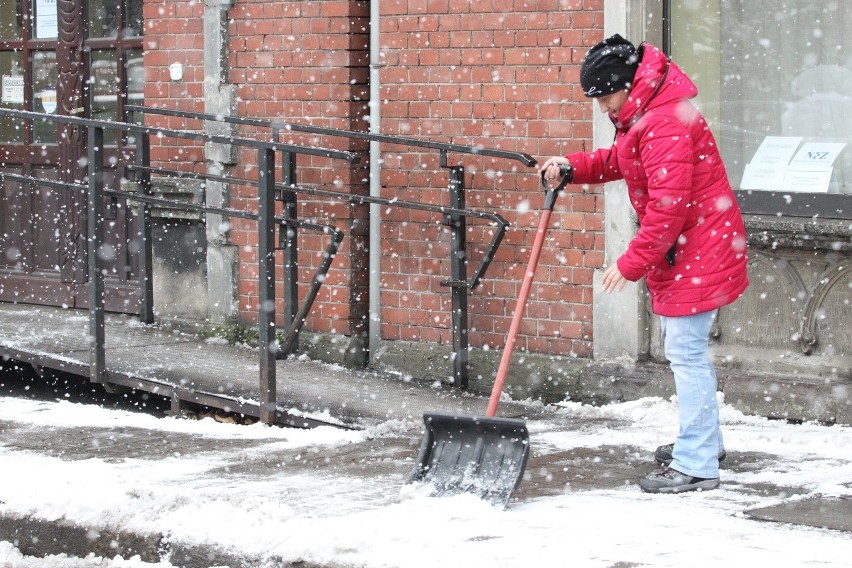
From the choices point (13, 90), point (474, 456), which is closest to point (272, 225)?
point (474, 456)

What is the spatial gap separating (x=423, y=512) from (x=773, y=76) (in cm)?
341

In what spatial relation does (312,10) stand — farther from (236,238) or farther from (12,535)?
(12,535)

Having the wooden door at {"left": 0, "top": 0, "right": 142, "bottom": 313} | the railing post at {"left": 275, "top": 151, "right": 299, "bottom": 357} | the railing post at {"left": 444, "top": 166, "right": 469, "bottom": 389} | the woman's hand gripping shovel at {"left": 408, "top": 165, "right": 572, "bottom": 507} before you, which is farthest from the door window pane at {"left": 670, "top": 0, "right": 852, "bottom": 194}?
the wooden door at {"left": 0, "top": 0, "right": 142, "bottom": 313}

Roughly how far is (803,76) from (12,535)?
430 cm

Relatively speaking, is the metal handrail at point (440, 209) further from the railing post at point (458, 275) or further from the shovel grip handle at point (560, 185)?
the shovel grip handle at point (560, 185)

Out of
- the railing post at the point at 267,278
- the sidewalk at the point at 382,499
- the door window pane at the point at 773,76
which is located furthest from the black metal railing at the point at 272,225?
the door window pane at the point at 773,76

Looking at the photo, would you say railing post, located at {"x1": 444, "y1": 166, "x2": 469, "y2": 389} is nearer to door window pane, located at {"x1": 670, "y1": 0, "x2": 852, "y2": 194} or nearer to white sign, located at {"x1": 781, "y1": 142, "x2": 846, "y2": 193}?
door window pane, located at {"x1": 670, "y1": 0, "x2": 852, "y2": 194}

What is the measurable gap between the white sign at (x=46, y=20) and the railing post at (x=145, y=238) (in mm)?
1502

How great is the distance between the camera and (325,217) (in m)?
8.66

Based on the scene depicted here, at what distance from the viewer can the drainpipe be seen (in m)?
8.48

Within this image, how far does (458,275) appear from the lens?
794 cm

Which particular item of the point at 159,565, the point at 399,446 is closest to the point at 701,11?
the point at 399,446

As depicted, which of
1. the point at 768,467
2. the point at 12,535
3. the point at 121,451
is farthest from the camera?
the point at 121,451

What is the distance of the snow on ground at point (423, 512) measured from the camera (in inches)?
184
